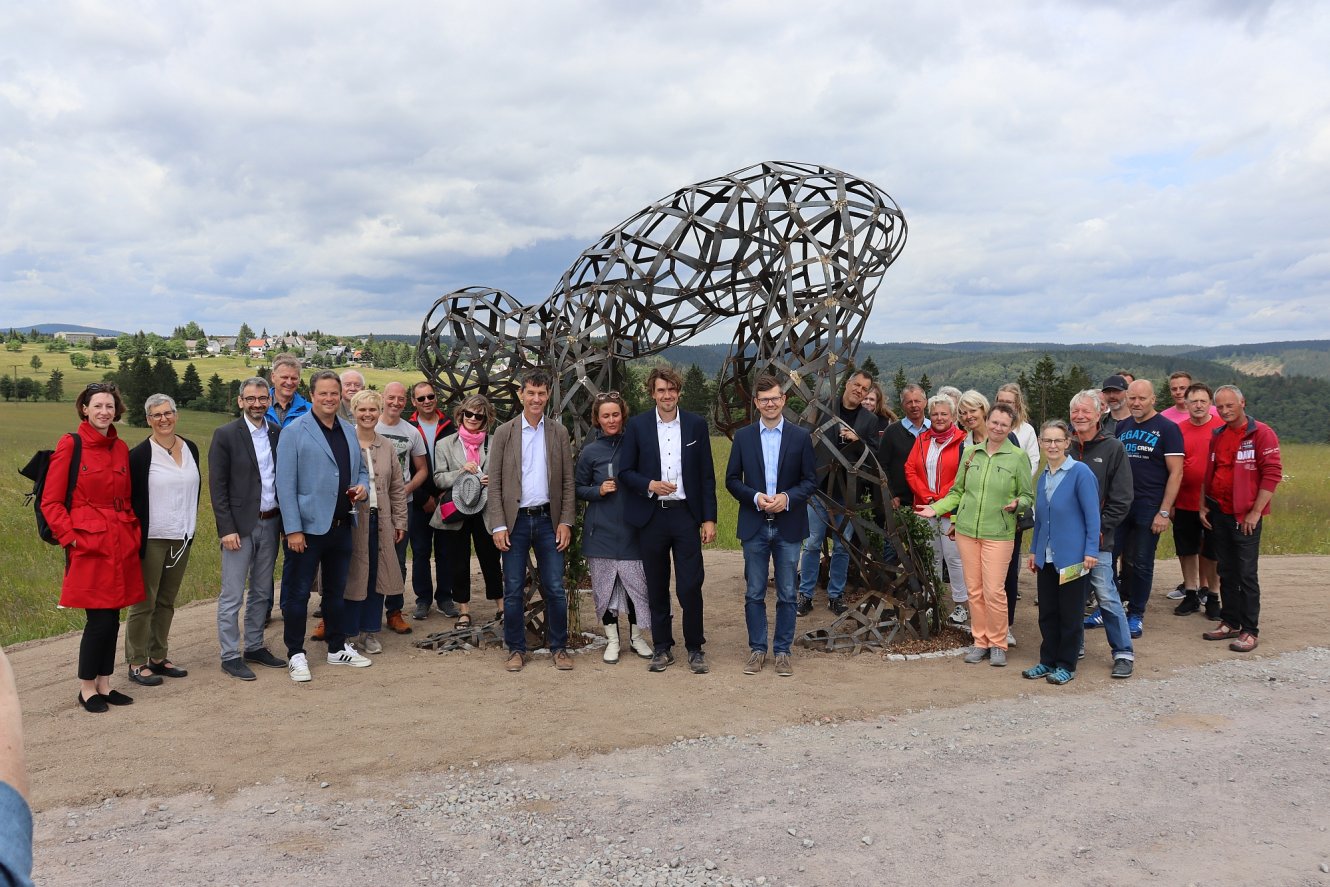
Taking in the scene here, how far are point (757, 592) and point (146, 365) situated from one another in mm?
47933

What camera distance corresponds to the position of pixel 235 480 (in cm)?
585

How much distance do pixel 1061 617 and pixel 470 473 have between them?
447 cm

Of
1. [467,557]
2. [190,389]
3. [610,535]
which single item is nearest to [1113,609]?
[610,535]

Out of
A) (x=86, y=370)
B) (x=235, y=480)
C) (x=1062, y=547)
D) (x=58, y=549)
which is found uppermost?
(x=86, y=370)

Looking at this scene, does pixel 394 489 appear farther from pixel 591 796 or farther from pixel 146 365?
pixel 146 365

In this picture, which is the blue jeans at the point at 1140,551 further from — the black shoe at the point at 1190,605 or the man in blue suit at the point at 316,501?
the man in blue suit at the point at 316,501

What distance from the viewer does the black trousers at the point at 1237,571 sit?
6.48 metres

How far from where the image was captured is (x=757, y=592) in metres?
6.06

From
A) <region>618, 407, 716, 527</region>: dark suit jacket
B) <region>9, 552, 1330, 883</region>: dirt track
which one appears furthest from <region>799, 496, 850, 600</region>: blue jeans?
<region>618, 407, 716, 527</region>: dark suit jacket

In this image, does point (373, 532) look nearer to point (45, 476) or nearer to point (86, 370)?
point (45, 476)

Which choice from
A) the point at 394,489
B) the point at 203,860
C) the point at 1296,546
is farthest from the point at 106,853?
the point at 1296,546

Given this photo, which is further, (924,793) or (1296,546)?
(1296,546)

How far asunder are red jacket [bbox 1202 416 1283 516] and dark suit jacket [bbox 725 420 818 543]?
3388 millimetres

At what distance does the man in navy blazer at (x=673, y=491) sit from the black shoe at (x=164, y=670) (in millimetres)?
3317
